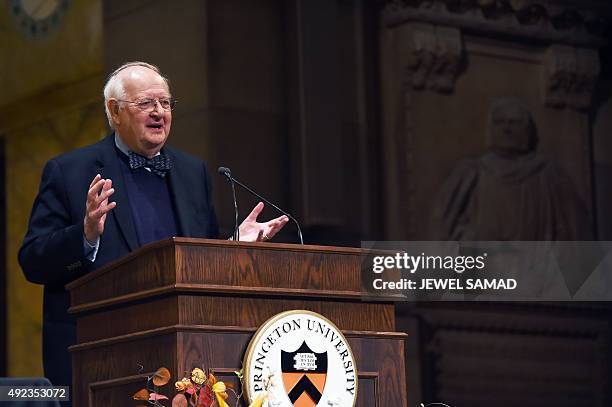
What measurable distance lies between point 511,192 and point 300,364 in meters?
5.37

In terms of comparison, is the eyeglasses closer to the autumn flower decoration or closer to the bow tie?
the bow tie

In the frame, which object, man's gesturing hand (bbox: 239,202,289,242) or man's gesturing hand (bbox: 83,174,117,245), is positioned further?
man's gesturing hand (bbox: 239,202,289,242)

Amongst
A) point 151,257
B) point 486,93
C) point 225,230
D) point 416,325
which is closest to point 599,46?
point 486,93

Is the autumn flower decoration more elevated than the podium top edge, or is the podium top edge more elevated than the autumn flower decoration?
the podium top edge

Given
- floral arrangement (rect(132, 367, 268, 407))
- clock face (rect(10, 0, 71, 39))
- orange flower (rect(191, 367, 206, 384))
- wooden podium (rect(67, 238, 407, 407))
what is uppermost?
clock face (rect(10, 0, 71, 39))

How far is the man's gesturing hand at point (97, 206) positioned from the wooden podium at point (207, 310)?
5.7 inches

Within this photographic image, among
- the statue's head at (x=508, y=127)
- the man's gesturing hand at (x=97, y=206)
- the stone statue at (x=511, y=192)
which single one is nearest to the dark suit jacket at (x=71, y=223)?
the man's gesturing hand at (x=97, y=206)

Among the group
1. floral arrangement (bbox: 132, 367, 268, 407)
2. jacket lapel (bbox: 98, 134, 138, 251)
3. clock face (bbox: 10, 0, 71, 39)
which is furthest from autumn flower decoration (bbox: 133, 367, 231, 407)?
clock face (bbox: 10, 0, 71, 39)

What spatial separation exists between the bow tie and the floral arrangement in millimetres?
1168

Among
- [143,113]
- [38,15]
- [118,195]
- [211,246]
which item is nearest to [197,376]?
[211,246]

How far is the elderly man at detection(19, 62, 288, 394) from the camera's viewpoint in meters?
4.91

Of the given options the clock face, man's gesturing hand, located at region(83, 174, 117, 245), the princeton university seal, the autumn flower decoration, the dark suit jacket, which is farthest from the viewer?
the clock face

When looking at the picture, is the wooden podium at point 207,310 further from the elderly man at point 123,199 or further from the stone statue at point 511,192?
the stone statue at point 511,192

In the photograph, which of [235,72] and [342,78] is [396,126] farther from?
[235,72]
